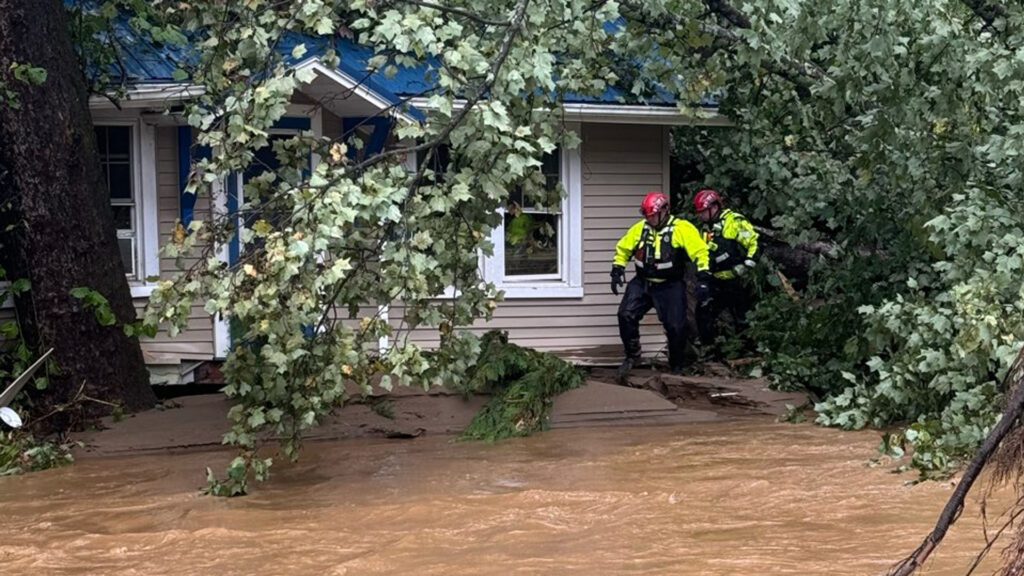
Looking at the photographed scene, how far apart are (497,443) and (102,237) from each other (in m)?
3.76

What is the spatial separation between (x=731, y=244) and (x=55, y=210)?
6812 millimetres

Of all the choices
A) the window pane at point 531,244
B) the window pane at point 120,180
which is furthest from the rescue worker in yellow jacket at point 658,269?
the window pane at point 120,180

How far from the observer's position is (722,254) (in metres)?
13.6

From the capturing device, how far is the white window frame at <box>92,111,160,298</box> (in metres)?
12.2

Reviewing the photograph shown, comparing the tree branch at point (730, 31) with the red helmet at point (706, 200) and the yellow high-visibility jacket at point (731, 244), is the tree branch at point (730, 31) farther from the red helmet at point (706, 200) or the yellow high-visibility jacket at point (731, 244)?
the red helmet at point (706, 200)

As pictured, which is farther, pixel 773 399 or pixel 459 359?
pixel 773 399

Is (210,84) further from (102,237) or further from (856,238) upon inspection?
(856,238)

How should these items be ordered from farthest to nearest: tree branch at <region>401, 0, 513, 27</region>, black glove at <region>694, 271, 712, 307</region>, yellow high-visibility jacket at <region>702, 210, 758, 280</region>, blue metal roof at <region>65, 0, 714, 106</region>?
yellow high-visibility jacket at <region>702, 210, 758, 280</region>
black glove at <region>694, 271, 712, 307</region>
blue metal roof at <region>65, 0, 714, 106</region>
tree branch at <region>401, 0, 513, 27</region>

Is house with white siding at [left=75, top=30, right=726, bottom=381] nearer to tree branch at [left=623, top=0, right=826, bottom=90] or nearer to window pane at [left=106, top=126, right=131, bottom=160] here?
window pane at [left=106, top=126, right=131, bottom=160]

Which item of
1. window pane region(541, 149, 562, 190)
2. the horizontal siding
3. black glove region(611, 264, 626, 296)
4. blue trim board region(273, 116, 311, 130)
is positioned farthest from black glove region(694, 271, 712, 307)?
blue trim board region(273, 116, 311, 130)

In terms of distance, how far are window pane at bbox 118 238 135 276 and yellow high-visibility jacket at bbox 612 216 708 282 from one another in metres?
4.76

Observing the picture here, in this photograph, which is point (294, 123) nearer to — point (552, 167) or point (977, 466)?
point (552, 167)

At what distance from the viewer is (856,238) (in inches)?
495

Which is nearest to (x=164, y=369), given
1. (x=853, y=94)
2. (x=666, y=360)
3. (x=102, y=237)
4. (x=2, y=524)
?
(x=102, y=237)
